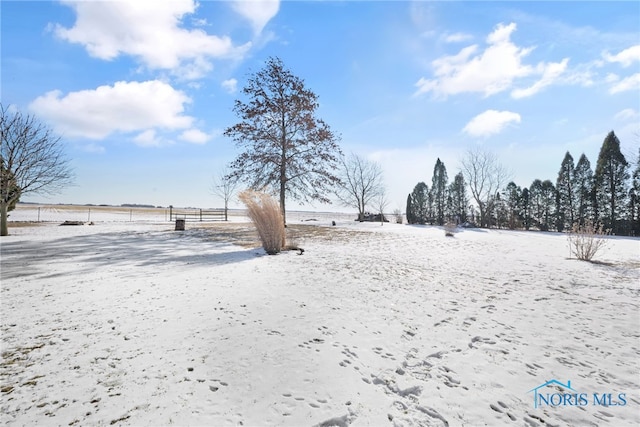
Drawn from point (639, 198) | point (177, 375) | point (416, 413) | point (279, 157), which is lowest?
point (416, 413)

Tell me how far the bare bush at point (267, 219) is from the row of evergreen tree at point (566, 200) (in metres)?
26.1

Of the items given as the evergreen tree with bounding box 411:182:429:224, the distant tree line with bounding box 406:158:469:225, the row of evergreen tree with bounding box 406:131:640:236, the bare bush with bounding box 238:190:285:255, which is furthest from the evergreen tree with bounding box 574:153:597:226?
the bare bush with bounding box 238:190:285:255

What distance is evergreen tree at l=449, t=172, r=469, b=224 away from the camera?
37.5 meters

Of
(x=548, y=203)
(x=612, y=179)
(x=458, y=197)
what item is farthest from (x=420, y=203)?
(x=612, y=179)

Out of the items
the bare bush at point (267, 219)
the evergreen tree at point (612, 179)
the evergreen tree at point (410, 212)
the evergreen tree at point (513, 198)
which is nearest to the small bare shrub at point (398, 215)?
the evergreen tree at point (410, 212)

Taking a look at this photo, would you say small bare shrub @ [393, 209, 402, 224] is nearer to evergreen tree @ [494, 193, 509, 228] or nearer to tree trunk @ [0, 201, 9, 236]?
evergreen tree @ [494, 193, 509, 228]

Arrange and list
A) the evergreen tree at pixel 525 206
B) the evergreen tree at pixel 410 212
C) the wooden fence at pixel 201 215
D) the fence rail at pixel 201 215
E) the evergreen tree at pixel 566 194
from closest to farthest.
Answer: the evergreen tree at pixel 566 194
the wooden fence at pixel 201 215
the fence rail at pixel 201 215
the evergreen tree at pixel 525 206
the evergreen tree at pixel 410 212

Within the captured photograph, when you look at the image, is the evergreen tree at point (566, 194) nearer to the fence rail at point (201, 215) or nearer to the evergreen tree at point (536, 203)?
the evergreen tree at point (536, 203)

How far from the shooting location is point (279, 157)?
60.7 feet

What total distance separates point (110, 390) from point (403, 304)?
3900mm

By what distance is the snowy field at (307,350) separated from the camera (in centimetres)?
215

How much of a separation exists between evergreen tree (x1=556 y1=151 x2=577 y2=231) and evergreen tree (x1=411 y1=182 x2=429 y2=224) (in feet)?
48.8

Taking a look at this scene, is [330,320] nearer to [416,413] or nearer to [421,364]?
[421,364]

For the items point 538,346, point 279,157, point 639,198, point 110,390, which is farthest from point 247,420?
point 639,198
